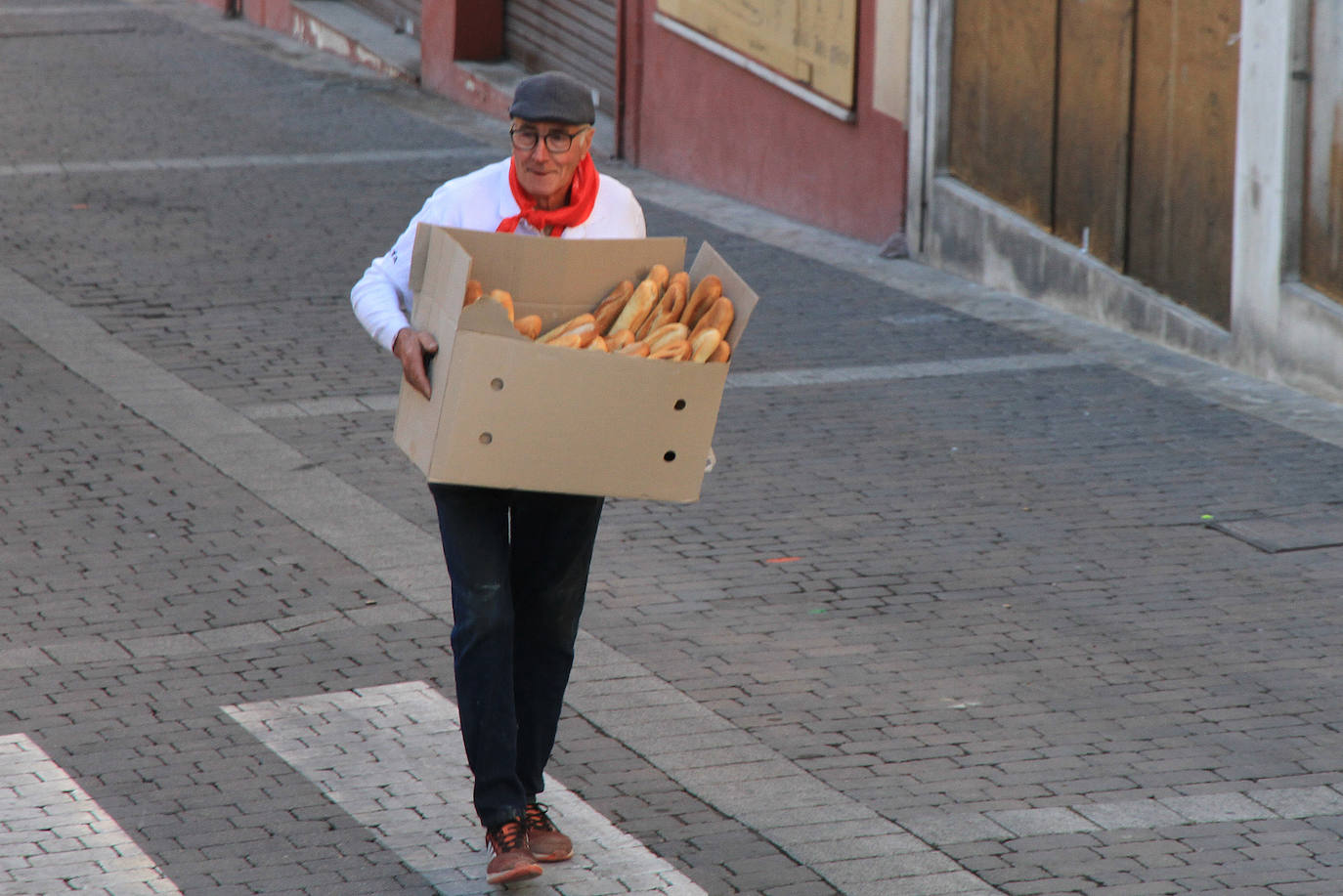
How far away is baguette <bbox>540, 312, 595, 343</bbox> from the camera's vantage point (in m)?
4.53

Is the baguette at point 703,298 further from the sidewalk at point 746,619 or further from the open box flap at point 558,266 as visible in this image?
the sidewalk at point 746,619

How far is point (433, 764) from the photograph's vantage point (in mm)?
5473

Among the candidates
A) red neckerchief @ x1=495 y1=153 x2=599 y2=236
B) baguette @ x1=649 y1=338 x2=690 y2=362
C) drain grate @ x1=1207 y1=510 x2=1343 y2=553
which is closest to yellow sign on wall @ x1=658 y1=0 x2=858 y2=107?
drain grate @ x1=1207 y1=510 x2=1343 y2=553

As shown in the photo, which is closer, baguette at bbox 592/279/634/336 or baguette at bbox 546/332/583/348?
baguette at bbox 546/332/583/348

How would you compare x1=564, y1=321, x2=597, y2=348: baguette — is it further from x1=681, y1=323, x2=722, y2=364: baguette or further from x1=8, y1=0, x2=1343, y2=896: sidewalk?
x1=8, y1=0, x2=1343, y2=896: sidewalk

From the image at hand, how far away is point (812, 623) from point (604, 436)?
2334 mm

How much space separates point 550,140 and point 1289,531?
4095 mm

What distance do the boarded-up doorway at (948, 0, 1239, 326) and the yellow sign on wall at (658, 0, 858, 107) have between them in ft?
3.53

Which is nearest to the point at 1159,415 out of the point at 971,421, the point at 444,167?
the point at 971,421

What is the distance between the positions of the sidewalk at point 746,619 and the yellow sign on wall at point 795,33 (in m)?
2.07

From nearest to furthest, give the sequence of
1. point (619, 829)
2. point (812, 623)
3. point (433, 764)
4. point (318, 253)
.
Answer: point (619, 829)
point (433, 764)
point (812, 623)
point (318, 253)

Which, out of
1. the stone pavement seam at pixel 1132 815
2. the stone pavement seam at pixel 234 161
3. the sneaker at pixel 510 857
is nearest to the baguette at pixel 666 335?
the sneaker at pixel 510 857

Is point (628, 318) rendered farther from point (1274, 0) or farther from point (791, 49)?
point (791, 49)

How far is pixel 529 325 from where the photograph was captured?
178 inches
